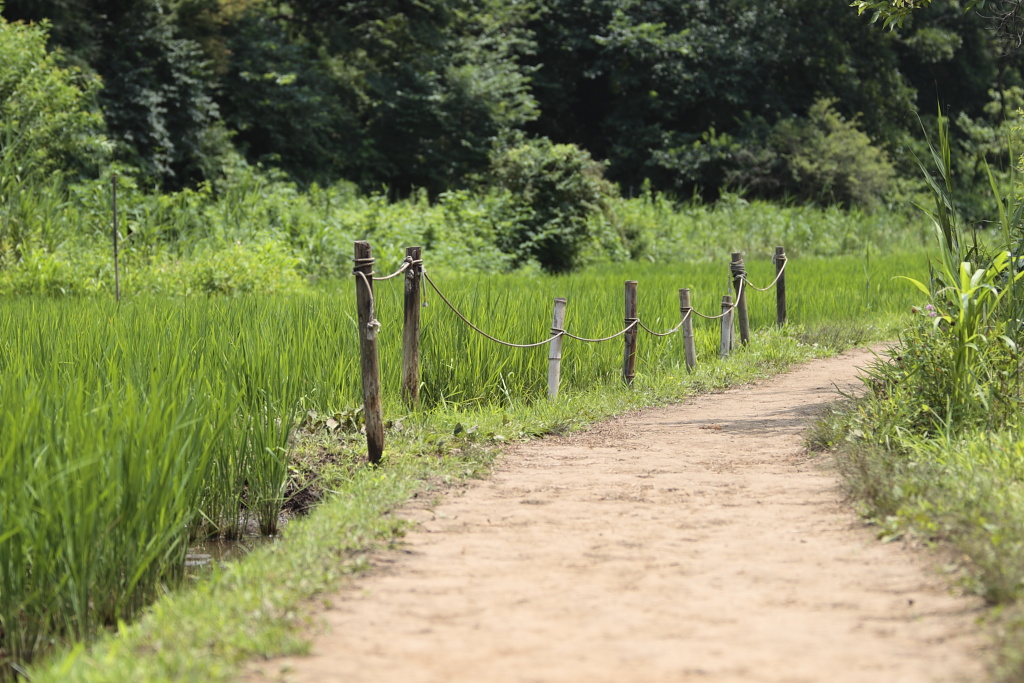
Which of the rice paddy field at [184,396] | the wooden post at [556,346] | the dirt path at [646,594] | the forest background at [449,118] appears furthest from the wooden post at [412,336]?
the forest background at [449,118]

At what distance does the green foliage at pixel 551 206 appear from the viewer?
18.9m

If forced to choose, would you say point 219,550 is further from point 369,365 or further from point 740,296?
point 740,296

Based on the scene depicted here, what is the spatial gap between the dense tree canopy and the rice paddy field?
989cm

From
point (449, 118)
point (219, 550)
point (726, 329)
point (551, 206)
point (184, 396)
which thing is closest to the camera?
point (184, 396)

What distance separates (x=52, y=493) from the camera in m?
4.12

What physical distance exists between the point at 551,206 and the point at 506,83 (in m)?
8.45

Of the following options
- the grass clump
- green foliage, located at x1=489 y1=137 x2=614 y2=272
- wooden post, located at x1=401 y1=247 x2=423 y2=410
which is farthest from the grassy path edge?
green foliage, located at x1=489 y1=137 x2=614 y2=272

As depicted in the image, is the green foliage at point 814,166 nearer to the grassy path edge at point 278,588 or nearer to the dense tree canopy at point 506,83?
the dense tree canopy at point 506,83

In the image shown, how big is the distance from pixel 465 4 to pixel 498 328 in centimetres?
2000

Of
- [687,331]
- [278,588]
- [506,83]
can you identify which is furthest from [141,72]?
[278,588]

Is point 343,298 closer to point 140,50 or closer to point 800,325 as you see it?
point 800,325

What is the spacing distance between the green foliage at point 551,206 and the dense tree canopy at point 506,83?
536 cm

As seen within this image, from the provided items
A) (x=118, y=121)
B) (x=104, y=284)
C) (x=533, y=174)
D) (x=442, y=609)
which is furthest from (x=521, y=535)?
(x=118, y=121)

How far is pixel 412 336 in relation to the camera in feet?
23.9
